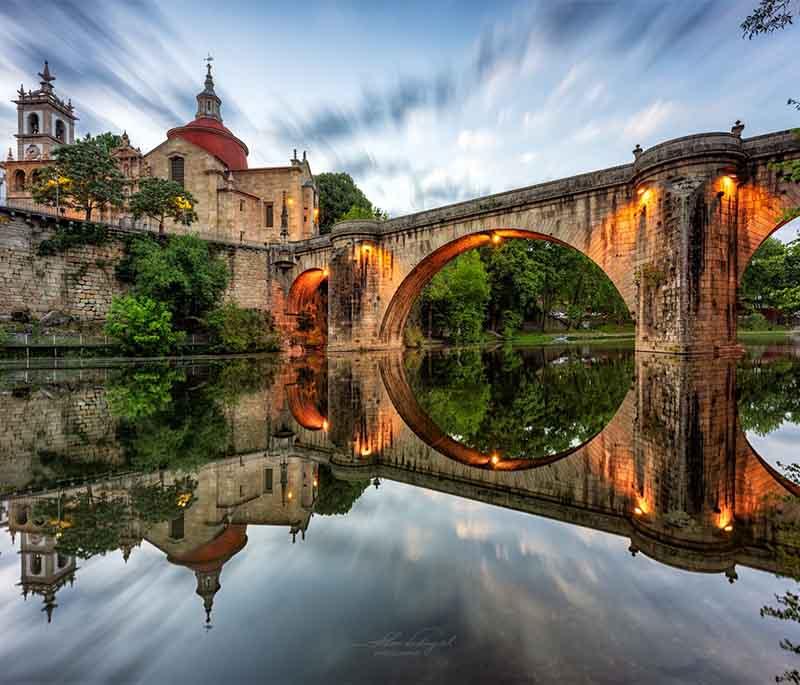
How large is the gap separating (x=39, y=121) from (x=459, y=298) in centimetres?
4687

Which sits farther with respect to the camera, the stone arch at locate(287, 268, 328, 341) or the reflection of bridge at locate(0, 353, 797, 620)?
the stone arch at locate(287, 268, 328, 341)

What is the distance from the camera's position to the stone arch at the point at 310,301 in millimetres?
29953

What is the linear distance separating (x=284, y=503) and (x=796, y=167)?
20.7 ft

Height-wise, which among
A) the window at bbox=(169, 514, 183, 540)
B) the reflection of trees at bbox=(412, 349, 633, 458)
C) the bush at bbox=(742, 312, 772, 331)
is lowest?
the window at bbox=(169, 514, 183, 540)

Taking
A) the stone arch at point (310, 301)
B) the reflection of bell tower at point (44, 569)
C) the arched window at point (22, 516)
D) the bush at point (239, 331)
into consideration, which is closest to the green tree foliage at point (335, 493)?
the reflection of bell tower at point (44, 569)

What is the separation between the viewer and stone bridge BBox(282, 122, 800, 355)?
1316 cm

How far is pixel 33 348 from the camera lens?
1828 cm

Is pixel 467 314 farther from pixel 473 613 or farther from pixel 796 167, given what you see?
pixel 473 613

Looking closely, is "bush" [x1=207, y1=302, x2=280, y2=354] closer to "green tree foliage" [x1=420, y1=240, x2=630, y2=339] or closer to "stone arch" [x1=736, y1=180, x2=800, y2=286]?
"green tree foliage" [x1=420, y1=240, x2=630, y2=339]

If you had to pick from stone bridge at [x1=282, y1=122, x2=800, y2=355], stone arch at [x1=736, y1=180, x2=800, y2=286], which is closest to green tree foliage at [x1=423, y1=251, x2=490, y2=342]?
stone bridge at [x1=282, y1=122, x2=800, y2=355]

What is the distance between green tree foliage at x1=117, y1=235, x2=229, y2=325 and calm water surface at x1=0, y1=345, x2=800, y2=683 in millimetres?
17983

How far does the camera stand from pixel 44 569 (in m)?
2.33

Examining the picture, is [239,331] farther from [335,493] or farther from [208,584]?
[208,584]

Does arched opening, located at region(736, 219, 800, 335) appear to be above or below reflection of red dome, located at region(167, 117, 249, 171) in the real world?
below
